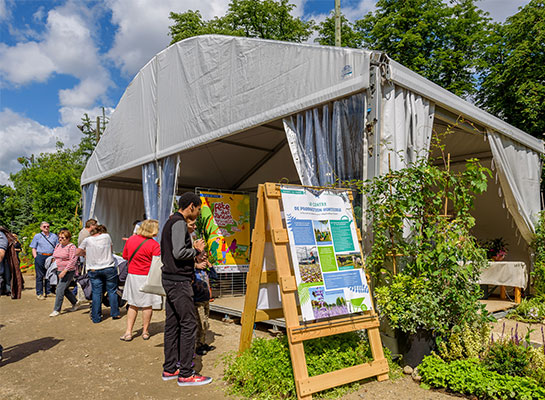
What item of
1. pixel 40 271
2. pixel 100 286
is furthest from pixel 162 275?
pixel 40 271

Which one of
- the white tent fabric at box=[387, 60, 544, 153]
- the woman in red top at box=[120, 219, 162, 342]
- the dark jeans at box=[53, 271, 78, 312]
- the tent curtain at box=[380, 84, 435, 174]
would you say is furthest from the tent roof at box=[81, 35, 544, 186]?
the dark jeans at box=[53, 271, 78, 312]

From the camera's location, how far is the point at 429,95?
14.3 ft

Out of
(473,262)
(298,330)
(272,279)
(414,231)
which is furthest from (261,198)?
(473,262)

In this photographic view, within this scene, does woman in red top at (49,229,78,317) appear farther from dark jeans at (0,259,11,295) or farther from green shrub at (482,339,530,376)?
green shrub at (482,339,530,376)

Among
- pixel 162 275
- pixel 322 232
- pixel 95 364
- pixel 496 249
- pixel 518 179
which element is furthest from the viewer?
pixel 496 249

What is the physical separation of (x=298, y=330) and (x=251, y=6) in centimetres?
2204

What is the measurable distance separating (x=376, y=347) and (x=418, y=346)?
406 millimetres

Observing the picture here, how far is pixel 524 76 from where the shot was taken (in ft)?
38.0

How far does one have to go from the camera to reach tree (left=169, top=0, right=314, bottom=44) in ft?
70.2

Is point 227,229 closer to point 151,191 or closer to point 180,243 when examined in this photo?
point 151,191

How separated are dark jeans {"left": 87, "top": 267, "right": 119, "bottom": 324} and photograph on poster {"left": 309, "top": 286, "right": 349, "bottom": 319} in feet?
13.6

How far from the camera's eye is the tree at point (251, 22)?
2139cm

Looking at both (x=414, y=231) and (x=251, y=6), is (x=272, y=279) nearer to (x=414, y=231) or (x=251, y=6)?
(x=414, y=231)

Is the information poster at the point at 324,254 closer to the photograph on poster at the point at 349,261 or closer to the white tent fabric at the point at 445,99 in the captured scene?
the photograph on poster at the point at 349,261
